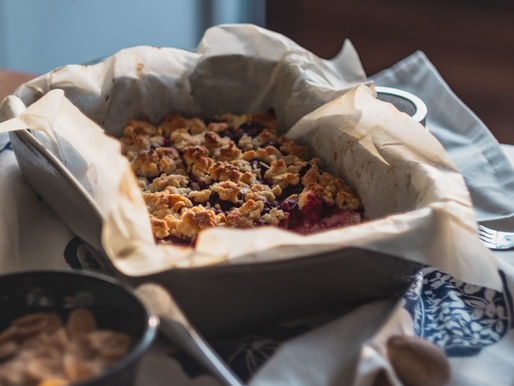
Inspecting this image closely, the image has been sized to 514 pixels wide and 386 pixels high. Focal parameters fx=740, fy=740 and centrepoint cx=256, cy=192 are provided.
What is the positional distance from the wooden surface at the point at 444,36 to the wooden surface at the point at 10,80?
1.50 m

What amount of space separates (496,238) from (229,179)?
43 cm

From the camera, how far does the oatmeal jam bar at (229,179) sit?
3.55 ft

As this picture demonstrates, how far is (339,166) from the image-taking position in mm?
1213

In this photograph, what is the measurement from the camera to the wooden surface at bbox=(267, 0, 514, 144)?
255cm

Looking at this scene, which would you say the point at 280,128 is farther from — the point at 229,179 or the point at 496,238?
the point at 496,238

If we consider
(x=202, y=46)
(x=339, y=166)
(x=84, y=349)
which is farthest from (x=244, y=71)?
(x=84, y=349)

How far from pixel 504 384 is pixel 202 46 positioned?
2.87ft

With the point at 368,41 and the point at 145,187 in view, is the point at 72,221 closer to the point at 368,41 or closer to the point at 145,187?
the point at 145,187

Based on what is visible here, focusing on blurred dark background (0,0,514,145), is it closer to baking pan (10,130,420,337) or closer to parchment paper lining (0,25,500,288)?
parchment paper lining (0,25,500,288)

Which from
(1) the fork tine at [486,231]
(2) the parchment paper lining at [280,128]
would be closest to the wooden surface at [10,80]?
(2) the parchment paper lining at [280,128]

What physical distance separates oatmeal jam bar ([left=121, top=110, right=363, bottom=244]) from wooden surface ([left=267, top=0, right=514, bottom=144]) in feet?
4.60

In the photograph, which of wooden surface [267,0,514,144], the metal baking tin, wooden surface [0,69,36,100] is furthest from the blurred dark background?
the metal baking tin

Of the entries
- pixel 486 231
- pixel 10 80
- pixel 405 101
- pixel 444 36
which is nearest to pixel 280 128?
pixel 405 101

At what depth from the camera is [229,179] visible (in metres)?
1.20
